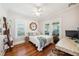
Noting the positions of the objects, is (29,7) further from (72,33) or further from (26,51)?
(72,33)

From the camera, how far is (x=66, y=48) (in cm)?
166

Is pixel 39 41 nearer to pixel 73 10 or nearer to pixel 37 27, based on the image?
pixel 37 27

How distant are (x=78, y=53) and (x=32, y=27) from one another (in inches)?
38.5

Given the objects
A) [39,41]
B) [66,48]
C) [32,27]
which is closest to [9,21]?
[32,27]

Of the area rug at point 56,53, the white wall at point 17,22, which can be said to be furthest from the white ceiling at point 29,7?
the area rug at point 56,53

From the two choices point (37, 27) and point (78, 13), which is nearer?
point (78, 13)

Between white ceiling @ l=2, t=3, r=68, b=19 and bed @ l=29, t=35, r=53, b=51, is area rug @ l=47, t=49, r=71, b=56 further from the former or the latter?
white ceiling @ l=2, t=3, r=68, b=19

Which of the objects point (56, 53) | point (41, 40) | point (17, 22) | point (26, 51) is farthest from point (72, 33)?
point (17, 22)

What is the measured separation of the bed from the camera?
1767mm

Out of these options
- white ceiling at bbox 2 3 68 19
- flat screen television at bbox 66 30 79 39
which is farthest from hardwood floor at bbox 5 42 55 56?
white ceiling at bbox 2 3 68 19

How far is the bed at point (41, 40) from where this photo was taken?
1.77 metres

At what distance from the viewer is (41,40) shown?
69.7 inches

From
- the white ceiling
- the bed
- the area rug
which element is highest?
the white ceiling

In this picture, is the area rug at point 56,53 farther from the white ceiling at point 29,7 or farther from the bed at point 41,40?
the white ceiling at point 29,7
